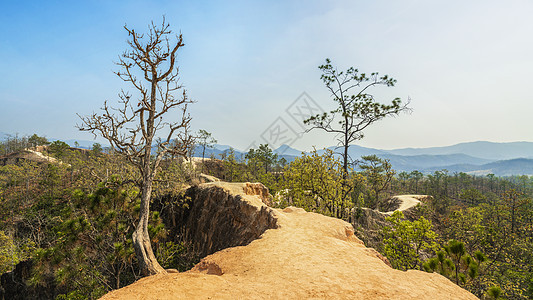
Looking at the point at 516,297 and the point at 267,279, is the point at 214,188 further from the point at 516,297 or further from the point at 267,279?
the point at 516,297

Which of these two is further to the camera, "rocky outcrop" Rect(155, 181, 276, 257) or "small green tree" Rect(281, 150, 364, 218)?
"small green tree" Rect(281, 150, 364, 218)

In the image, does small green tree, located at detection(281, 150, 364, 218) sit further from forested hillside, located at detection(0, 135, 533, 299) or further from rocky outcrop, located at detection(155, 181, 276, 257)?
rocky outcrop, located at detection(155, 181, 276, 257)

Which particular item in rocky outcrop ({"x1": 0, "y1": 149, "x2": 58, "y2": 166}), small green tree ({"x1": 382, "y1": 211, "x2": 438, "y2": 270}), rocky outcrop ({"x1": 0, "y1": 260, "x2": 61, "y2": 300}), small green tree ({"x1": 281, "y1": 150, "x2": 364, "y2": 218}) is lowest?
rocky outcrop ({"x1": 0, "y1": 260, "x2": 61, "y2": 300})

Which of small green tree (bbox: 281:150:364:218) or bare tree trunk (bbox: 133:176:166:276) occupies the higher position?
small green tree (bbox: 281:150:364:218)

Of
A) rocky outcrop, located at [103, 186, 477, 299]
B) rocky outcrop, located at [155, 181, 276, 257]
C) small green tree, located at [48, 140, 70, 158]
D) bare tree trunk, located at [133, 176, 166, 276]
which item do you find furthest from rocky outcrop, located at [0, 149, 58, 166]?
rocky outcrop, located at [103, 186, 477, 299]

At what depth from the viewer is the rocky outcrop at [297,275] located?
4848 millimetres

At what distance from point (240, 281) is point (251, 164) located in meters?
47.1

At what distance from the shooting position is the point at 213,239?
17.1 m

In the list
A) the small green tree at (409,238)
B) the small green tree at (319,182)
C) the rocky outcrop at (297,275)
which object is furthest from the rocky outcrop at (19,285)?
the small green tree at (409,238)

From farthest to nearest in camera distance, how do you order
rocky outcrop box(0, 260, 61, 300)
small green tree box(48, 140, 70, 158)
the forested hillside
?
small green tree box(48, 140, 70, 158)
rocky outcrop box(0, 260, 61, 300)
the forested hillside

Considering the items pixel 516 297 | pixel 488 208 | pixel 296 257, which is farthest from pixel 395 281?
pixel 488 208

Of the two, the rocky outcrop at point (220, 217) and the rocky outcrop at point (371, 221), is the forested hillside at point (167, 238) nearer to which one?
the rocky outcrop at point (371, 221)

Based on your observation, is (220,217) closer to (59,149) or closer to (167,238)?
(167,238)

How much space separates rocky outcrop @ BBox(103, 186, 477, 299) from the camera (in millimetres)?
4848
